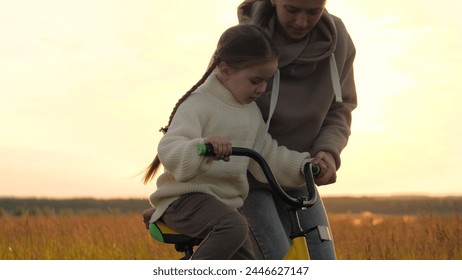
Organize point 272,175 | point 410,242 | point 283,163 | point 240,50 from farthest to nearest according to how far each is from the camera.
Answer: point 410,242
point 283,163
point 240,50
point 272,175

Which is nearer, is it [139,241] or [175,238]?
[175,238]

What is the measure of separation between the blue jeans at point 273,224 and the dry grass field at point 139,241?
2245mm

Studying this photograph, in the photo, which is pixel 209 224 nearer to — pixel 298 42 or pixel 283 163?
pixel 283 163

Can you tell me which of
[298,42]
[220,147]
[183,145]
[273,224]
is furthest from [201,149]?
[298,42]

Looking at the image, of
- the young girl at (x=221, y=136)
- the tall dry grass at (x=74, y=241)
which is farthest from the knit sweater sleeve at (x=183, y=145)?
the tall dry grass at (x=74, y=241)

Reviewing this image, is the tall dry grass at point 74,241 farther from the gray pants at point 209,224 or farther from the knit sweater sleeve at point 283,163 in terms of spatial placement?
the gray pants at point 209,224

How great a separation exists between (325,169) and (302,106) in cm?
43

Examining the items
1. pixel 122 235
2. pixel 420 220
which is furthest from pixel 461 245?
pixel 122 235

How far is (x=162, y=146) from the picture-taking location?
386 centimetres

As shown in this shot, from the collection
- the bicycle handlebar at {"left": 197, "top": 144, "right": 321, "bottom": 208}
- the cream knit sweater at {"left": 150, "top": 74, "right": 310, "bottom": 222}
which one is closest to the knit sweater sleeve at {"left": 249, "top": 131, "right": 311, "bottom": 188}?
the cream knit sweater at {"left": 150, "top": 74, "right": 310, "bottom": 222}

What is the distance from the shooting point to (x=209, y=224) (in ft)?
12.5
